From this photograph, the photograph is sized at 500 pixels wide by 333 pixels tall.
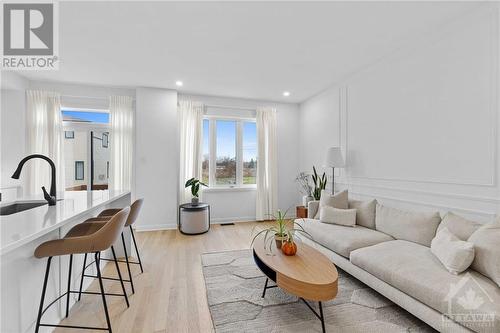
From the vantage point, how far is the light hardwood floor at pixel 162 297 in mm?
1854

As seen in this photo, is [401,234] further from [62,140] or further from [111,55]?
[62,140]

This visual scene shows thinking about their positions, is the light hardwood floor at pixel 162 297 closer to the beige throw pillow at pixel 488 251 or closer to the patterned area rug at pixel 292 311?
the patterned area rug at pixel 292 311

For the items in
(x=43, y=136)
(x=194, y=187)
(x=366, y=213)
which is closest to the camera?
(x=366, y=213)

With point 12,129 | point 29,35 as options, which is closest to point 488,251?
point 29,35

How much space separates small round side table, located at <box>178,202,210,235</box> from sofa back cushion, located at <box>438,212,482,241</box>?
3447mm

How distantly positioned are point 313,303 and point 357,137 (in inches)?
105

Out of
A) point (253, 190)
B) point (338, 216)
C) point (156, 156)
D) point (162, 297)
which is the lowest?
point (162, 297)

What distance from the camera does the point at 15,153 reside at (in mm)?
4035

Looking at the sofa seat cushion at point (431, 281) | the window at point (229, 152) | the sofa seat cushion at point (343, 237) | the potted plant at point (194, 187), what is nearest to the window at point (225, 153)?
the window at point (229, 152)

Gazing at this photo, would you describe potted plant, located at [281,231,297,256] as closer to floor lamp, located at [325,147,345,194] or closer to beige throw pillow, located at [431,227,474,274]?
beige throw pillow, located at [431,227,474,274]

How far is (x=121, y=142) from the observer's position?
14.7ft

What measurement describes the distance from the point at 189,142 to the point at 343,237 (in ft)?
11.4

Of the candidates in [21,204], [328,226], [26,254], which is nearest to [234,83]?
[328,226]

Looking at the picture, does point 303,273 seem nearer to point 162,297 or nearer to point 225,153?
point 162,297
